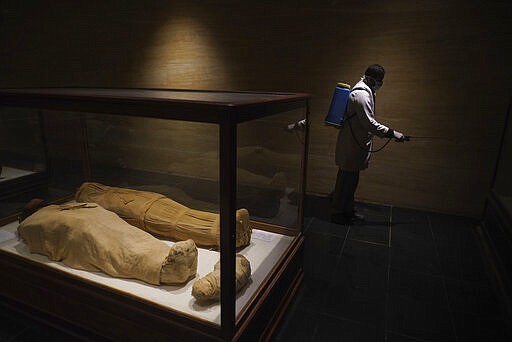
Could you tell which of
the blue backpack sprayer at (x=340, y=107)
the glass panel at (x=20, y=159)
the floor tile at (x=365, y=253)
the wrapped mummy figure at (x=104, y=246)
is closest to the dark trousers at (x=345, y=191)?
the blue backpack sprayer at (x=340, y=107)

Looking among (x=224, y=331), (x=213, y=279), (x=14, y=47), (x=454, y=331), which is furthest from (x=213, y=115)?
(x=14, y=47)

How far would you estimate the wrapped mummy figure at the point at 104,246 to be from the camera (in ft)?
6.20

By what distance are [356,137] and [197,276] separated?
7.91ft

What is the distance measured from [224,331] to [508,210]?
2.83 metres

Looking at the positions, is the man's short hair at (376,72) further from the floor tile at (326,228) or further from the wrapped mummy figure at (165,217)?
the wrapped mummy figure at (165,217)

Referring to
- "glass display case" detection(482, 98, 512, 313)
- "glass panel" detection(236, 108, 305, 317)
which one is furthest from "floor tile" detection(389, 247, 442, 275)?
"glass panel" detection(236, 108, 305, 317)

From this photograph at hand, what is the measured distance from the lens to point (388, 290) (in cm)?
272

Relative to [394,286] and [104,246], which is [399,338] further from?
[104,246]

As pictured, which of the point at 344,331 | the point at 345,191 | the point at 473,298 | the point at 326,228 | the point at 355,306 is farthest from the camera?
the point at 345,191

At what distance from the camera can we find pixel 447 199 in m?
4.19

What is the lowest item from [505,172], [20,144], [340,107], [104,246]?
[104,246]

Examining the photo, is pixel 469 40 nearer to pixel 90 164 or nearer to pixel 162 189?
pixel 162 189

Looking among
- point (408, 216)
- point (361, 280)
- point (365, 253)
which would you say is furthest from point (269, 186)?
point (408, 216)

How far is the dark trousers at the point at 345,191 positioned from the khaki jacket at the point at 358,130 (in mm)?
105
